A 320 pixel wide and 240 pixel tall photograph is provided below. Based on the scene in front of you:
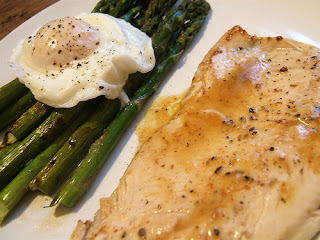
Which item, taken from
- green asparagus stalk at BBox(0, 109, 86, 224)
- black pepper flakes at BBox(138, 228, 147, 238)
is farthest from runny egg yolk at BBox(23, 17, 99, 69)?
black pepper flakes at BBox(138, 228, 147, 238)

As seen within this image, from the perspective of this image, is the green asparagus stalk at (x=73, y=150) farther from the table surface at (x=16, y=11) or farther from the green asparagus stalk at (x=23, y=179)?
the table surface at (x=16, y=11)

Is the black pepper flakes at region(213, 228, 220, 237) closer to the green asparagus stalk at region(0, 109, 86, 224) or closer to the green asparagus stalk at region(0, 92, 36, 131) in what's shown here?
the green asparagus stalk at region(0, 109, 86, 224)

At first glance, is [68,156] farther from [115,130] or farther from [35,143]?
[115,130]

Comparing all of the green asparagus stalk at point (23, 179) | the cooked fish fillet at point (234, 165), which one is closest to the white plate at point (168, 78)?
the green asparagus stalk at point (23, 179)

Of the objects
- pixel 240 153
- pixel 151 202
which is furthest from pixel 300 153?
pixel 151 202

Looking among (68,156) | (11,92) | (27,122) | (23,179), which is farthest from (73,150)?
(11,92)
